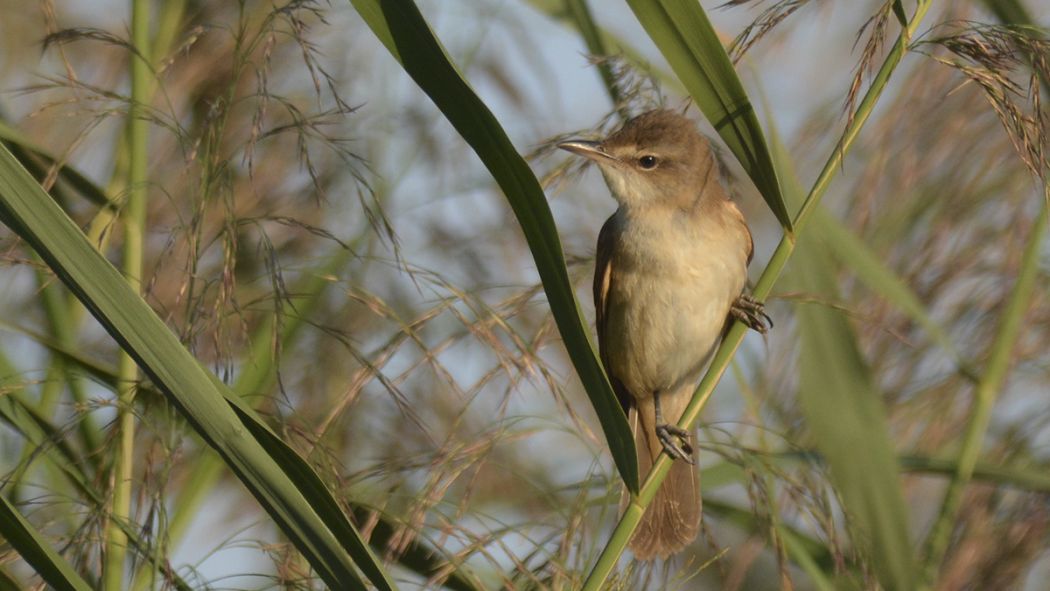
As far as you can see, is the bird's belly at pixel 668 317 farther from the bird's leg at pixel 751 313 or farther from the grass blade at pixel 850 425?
the grass blade at pixel 850 425

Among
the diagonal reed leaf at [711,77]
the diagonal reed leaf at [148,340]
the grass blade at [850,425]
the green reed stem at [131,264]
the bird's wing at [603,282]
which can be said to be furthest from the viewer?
the bird's wing at [603,282]

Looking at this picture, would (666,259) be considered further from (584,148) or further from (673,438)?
(673,438)

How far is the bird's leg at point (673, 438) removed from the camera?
164 cm

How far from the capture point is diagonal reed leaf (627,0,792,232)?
1425 mm

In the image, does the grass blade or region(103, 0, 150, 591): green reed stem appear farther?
the grass blade

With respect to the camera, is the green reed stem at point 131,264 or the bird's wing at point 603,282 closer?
the green reed stem at point 131,264

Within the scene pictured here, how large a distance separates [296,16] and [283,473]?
909mm

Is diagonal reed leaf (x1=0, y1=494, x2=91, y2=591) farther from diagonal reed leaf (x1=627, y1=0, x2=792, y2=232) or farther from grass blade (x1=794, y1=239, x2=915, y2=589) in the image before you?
grass blade (x1=794, y1=239, x2=915, y2=589)

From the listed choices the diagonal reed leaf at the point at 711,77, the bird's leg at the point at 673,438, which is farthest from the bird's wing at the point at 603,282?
the diagonal reed leaf at the point at 711,77

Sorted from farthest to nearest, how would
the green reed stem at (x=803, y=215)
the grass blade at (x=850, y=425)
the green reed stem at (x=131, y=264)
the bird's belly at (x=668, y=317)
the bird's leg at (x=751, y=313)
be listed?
the bird's belly at (x=668, y=317), the bird's leg at (x=751, y=313), the grass blade at (x=850, y=425), the green reed stem at (x=131, y=264), the green reed stem at (x=803, y=215)

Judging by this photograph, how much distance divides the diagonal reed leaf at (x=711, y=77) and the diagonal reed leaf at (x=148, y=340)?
66 cm

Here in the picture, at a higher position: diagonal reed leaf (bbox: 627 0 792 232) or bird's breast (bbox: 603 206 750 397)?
bird's breast (bbox: 603 206 750 397)

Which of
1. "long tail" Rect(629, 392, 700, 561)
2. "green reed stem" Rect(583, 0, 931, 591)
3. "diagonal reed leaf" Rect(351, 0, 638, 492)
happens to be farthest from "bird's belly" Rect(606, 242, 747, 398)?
"diagonal reed leaf" Rect(351, 0, 638, 492)

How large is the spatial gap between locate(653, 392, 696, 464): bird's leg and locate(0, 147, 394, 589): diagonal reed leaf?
1.84ft
